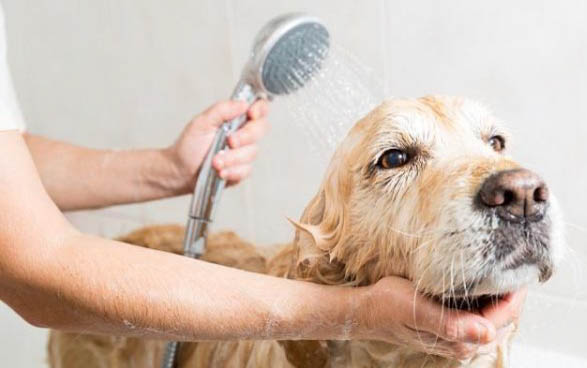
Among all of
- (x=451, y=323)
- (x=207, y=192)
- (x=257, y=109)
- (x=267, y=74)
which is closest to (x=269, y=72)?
(x=267, y=74)

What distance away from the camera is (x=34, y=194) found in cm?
107

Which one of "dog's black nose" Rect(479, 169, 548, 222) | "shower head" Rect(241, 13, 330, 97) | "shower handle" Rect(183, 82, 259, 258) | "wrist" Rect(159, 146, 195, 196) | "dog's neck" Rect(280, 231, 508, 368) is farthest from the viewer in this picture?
"wrist" Rect(159, 146, 195, 196)

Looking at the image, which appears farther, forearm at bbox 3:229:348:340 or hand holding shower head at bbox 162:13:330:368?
hand holding shower head at bbox 162:13:330:368

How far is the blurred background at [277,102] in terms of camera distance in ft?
5.10

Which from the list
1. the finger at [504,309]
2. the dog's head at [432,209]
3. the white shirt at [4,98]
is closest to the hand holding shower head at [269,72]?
the dog's head at [432,209]

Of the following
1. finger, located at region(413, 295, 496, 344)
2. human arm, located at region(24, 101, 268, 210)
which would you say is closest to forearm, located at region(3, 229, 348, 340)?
finger, located at region(413, 295, 496, 344)

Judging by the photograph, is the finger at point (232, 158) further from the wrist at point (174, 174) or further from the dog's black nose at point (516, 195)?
the dog's black nose at point (516, 195)

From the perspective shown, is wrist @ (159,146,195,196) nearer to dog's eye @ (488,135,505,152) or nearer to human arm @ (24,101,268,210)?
human arm @ (24,101,268,210)

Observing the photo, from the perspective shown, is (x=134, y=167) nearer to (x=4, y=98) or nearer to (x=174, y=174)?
(x=174, y=174)

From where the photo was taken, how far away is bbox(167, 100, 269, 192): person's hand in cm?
157

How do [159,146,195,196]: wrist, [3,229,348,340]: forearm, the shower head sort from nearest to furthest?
[3,229,348,340]: forearm < the shower head < [159,146,195,196]: wrist

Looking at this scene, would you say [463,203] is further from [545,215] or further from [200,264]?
[200,264]

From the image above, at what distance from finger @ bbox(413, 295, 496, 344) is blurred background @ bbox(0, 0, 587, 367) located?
371 mm

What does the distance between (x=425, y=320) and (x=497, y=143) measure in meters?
0.36
